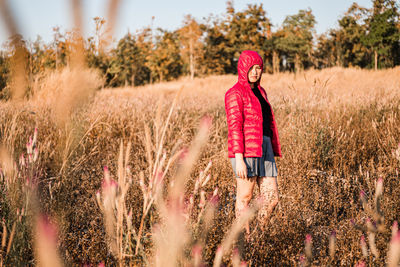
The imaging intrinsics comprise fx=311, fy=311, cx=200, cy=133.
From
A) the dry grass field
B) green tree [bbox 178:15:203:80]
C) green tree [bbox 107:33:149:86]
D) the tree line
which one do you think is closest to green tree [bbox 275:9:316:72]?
the tree line

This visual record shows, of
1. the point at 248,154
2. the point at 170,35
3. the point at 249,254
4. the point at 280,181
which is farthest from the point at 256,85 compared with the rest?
the point at 170,35

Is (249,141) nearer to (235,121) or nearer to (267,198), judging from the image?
(235,121)

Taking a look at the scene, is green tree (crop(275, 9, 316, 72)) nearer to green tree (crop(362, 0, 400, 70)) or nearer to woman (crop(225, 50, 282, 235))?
green tree (crop(362, 0, 400, 70))

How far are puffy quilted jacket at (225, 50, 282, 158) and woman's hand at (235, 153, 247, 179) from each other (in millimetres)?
46

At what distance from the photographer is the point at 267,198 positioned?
264 cm

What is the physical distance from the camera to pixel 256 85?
2994mm

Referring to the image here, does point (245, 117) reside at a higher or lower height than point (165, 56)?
lower

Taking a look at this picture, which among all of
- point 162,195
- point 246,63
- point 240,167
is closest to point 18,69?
point 162,195

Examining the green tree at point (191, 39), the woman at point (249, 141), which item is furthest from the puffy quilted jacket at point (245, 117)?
the green tree at point (191, 39)

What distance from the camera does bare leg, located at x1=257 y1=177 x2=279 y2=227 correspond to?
99.3 inches

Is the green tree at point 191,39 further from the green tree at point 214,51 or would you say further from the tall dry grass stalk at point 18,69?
the tall dry grass stalk at point 18,69

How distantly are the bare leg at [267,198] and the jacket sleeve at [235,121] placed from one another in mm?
411

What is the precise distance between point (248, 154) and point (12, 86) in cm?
236

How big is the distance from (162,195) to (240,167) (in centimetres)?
121
